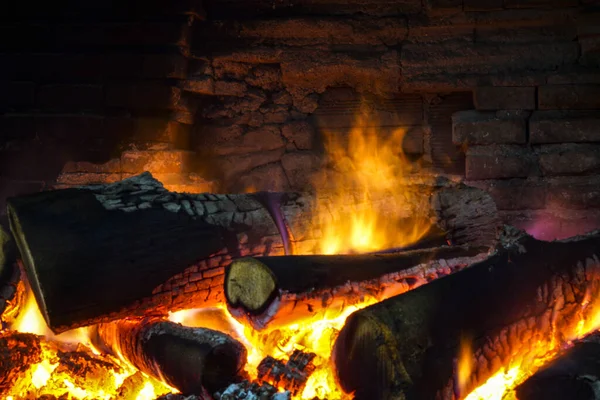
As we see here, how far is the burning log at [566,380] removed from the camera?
214 cm

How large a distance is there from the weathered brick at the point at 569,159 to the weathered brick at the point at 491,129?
7.6 inches

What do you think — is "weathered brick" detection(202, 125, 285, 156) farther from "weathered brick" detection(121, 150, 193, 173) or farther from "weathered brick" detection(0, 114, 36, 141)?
"weathered brick" detection(0, 114, 36, 141)

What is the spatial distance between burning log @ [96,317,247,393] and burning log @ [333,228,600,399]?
1.57ft

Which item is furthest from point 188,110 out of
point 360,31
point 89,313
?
point 89,313

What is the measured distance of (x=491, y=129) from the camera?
4195 mm

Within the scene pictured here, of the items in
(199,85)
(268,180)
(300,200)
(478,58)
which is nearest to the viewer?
(300,200)

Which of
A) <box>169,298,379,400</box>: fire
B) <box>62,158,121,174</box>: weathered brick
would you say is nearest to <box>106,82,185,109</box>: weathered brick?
<box>62,158,121,174</box>: weathered brick

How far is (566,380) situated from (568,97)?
2.47 m

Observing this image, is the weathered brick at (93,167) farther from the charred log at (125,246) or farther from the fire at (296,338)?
the fire at (296,338)

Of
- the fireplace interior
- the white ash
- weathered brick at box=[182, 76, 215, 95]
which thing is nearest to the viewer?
the white ash

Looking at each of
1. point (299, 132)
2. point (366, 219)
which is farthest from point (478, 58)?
point (366, 219)

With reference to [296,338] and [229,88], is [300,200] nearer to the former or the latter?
[296,338]

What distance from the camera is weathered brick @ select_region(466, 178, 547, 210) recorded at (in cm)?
419

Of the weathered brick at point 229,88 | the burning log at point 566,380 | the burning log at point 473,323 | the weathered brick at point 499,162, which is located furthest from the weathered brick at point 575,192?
the weathered brick at point 229,88
